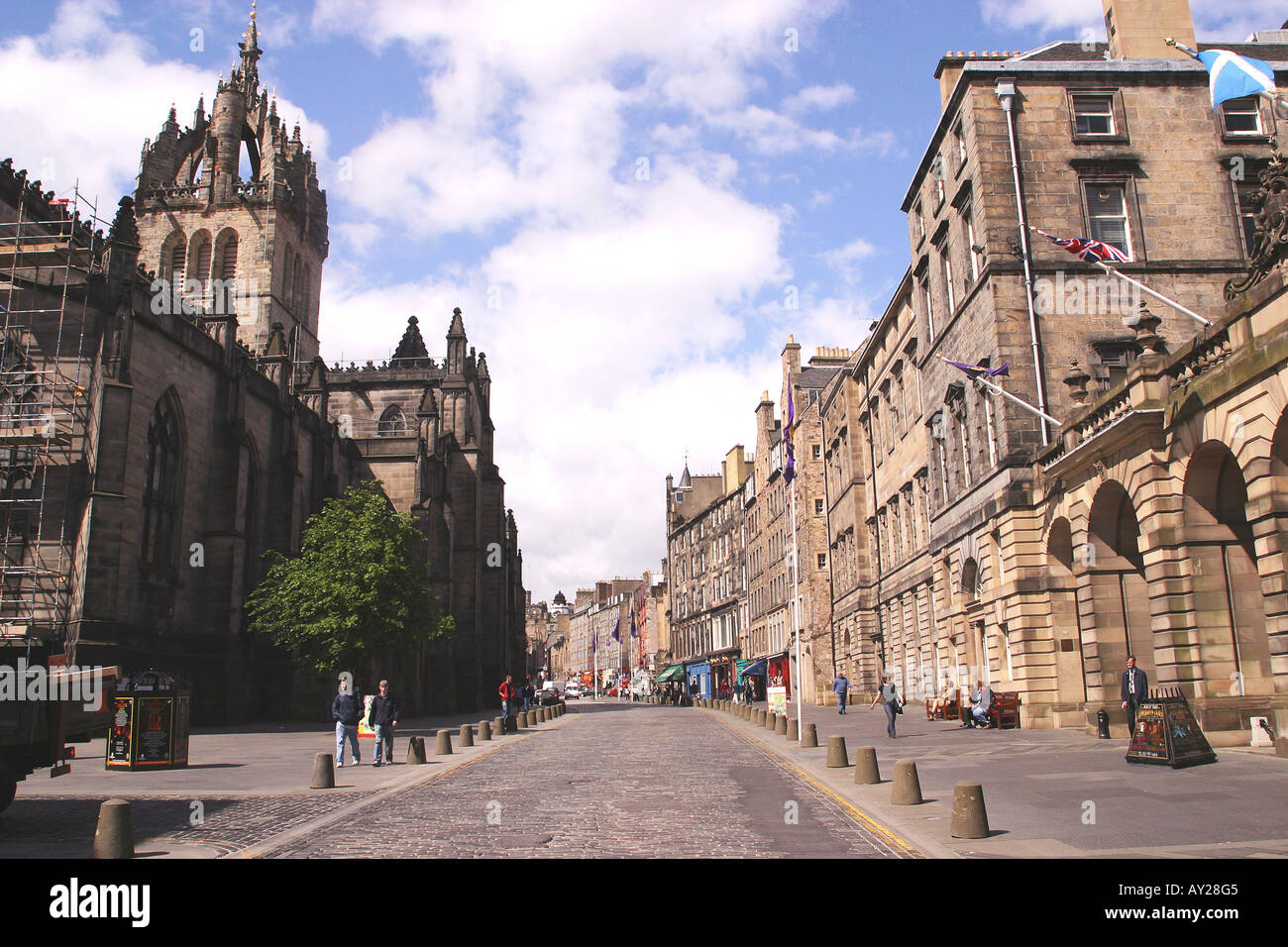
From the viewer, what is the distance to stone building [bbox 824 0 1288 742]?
55.9 ft

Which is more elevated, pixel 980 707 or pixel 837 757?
pixel 980 707

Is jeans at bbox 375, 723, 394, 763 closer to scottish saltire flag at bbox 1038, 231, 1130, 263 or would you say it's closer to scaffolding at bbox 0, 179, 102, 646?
scaffolding at bbox 0, 179, 102, 646

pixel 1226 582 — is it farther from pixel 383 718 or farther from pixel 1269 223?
pixel 383 718

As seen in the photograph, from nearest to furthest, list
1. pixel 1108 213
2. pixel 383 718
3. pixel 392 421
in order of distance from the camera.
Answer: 1. pixel 383 718
2. pixel 1108 213
3. pixel 392 421

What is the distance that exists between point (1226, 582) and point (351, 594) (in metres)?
24.2

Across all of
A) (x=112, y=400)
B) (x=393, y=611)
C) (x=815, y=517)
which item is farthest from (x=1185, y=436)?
(x=815, y=517)

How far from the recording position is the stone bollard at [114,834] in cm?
830

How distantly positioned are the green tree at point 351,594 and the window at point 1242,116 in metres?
28.3

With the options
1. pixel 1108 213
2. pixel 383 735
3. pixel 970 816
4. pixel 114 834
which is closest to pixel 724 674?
pixel 1108 213

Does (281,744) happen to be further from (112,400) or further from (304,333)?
(304,333)

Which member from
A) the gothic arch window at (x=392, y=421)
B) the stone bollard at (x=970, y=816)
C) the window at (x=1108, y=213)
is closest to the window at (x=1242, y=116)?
the window at (x=1108, y=213)

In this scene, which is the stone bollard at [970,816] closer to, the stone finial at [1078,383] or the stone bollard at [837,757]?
the stone bollard at [837,757]

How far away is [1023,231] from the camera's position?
83.4 ft

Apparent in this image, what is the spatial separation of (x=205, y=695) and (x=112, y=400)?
10981 mm
